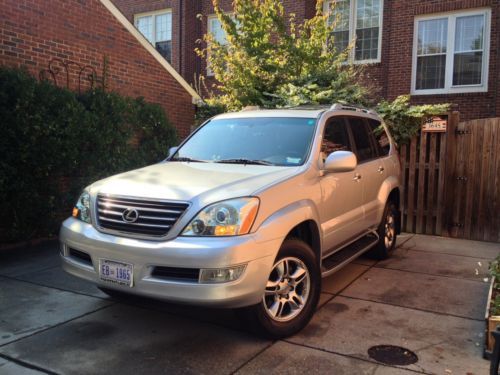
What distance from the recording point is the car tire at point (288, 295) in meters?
3.68

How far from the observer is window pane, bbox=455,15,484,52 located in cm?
1195

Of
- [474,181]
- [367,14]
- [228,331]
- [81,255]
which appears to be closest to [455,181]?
[474,181]

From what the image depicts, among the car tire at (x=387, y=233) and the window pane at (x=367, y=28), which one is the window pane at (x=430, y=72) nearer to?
the window pane at (x=367, y=28)

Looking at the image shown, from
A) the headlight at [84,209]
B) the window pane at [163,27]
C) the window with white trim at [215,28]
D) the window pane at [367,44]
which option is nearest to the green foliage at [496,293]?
the headlight at [84,209]

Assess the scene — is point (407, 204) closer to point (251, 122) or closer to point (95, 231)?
point (251, 122)

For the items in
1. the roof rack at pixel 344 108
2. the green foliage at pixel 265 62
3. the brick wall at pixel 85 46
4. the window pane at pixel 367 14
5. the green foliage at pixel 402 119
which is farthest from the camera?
the window pane at pixel 367 14

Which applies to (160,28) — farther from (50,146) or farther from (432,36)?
(50,146)

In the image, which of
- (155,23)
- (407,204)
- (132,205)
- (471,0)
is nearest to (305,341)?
(132,205)

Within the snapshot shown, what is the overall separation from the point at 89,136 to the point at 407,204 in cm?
550

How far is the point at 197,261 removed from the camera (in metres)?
3.28

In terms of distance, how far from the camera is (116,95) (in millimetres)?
7781

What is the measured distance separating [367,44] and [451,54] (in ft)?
7.34

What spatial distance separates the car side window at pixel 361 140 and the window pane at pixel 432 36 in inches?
308

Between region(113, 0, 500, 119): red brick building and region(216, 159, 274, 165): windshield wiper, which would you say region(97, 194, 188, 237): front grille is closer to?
region(216, 159, 274, 165): windshield wiper
